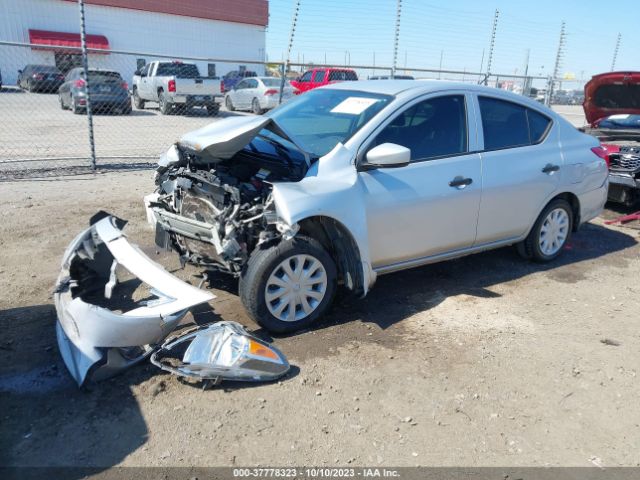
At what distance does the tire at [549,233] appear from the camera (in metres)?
5.29

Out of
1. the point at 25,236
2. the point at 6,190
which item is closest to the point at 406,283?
the point at 25,236

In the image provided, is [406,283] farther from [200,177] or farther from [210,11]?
[210,11]

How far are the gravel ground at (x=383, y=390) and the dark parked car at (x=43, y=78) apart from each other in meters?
26.8

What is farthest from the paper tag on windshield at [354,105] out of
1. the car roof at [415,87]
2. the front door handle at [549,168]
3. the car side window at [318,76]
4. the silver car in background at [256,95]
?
the car side window at [318,76]

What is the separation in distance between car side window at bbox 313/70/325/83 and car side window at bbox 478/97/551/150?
16311 mm

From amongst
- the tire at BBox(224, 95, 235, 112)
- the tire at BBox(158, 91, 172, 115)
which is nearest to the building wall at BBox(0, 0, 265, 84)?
→ the tire at BBox(224, 95, 235, 112)

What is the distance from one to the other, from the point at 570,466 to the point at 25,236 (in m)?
5.38

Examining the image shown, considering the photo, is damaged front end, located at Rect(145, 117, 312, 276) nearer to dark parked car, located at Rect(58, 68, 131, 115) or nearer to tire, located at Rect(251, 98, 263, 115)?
dark parked car, located at Rect(58, 68, 131, 115)

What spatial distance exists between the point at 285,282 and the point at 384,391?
1.01m

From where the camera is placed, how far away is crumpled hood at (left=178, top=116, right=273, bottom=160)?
3.80 metres

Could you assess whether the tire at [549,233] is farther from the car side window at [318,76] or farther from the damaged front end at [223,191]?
the car side window at [318,76]

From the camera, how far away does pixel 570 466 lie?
9.00ft

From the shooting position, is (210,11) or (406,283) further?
(210,11)

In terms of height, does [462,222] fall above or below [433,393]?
above
